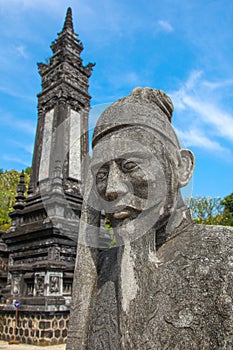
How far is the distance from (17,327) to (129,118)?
10525 millimetres

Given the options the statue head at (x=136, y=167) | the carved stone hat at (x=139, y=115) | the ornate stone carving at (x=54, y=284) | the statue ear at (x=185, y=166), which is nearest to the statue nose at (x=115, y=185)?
the statue head at (x=136, y=167)

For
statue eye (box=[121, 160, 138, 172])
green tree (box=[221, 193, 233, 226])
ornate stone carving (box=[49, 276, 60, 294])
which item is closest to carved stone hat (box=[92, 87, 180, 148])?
statue eye (box=[121, 160, 138, 172])

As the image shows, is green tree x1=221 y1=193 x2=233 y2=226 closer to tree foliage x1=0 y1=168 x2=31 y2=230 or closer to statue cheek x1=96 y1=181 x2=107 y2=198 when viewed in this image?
tree foliage x1=0 y1=168 x2=31 y2=230

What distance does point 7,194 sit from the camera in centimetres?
3275

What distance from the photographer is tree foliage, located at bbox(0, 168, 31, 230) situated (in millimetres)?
28694

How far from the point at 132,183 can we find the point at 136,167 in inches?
4.0

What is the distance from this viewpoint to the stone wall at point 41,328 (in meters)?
9.67

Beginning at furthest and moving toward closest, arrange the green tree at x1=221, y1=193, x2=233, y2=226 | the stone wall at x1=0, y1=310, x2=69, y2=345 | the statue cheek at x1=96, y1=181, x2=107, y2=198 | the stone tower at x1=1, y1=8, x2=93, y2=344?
the green tree at x1=221, y1=193, x2=233, y2=226
the stone tower at x1=1, y1=8, x2=93, y2=344
the stone wall at x1=0, y1=310, x2=69, y2=345
the statue cheek at x1=96, y1=181, x2=107, y2=198

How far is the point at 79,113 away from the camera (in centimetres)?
1578

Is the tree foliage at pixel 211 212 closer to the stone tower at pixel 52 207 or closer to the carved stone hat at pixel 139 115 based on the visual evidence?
the stone tower at pixel 52 207

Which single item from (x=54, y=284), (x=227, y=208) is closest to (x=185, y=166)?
(x=54, y=284)

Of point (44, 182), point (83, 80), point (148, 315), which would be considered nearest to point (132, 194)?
point (148, 315)

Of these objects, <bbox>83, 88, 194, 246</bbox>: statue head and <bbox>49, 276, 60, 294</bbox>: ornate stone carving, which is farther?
<bbox>49, 276, 60, 294</bbox>: ornate stone carving

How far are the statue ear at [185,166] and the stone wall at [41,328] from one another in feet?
30.0
